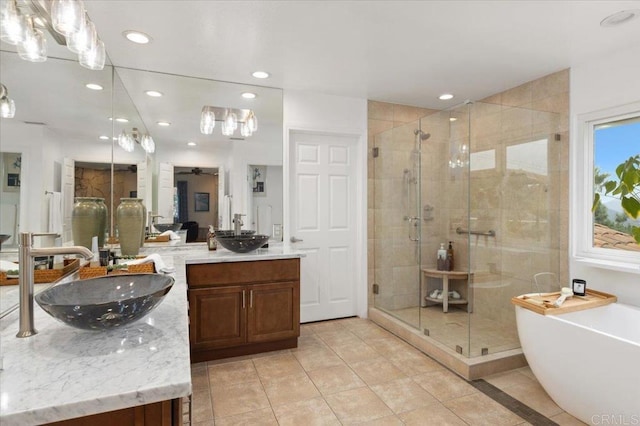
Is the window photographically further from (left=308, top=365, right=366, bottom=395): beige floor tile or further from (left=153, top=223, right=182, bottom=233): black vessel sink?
(left=153, top=223, right=182, bottom=233): black vessel sink

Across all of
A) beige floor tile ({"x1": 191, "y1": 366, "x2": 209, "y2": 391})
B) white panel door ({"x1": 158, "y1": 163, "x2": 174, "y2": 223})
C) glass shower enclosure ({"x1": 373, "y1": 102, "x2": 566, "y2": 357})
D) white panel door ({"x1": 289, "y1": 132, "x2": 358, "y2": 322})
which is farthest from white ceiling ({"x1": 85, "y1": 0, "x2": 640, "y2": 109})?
beige floor tile ({"x1": 191, "y1": 366, "x2": 209, "y2": 391})

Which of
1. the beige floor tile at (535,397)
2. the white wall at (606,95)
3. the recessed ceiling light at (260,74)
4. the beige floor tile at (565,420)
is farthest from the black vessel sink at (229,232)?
the white wall at (606,95)

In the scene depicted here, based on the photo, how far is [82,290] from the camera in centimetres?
142

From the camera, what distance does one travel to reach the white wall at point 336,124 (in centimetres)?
360

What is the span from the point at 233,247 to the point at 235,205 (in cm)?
57

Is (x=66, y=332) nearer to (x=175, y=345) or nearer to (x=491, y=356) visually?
(x=175, y=345)

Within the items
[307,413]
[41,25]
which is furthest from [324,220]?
[41,25]

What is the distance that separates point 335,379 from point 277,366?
493 millimetres

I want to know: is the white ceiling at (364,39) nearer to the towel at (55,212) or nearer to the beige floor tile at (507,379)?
the towel at (55,212)

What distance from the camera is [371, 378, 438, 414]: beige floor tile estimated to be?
87.4 inches

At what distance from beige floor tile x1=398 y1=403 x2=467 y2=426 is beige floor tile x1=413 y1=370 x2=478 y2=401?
13 centimetres

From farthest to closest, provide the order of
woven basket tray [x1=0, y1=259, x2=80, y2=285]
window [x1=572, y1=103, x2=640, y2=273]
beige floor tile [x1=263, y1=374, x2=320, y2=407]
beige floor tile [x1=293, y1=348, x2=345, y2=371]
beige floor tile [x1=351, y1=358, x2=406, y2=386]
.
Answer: beige floor tile [x1=293, y1=348, x2=345, y2=371] → window [x1=572, y1=103, x2=640, y2=273] → beige floor tile [x1=351, y1=358, x2=406, y2=386] → beige floor tile [x1=263, y1=374, x2=320, y2=407] → woven basket tray [x1=0, y1=259, x2=80, y2=285]

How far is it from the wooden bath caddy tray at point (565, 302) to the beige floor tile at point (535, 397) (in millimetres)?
564

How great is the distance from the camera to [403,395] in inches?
91.8
